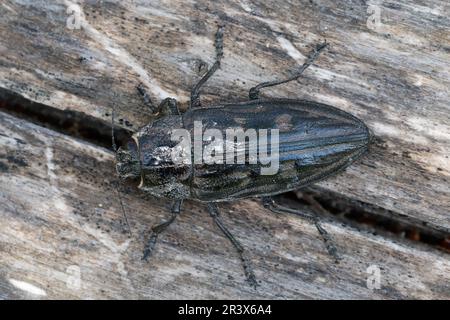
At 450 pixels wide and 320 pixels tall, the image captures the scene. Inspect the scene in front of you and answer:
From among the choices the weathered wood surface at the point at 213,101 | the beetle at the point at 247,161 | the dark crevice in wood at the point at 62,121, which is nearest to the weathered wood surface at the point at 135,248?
the weathered wood surface at the point at 213,101

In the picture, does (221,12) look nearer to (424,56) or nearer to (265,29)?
(265,29)

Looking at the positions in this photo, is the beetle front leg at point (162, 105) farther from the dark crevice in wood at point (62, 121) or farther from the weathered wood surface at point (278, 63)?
the dark crevice in wood at point (62, 121)

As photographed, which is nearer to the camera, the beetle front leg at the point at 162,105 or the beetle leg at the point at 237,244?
the beetle front leg at the point at 162,105

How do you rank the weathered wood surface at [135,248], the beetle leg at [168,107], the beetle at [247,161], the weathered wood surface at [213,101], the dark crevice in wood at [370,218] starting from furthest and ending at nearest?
the dark crevice in wood at [370,218]
the weathered wood surface at [135,248]
the weathered wood surface at [213,101]
the beetle leg at [168,107]
the beetle at [247,161]

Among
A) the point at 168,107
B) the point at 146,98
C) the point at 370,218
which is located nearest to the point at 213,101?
the point at 168,107

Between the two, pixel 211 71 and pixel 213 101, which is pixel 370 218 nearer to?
pixel 213 101

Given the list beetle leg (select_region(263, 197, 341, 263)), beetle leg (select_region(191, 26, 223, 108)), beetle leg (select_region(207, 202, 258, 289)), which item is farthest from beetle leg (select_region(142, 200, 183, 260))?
beetle leg (select_region(191, 26, 223, 108))
